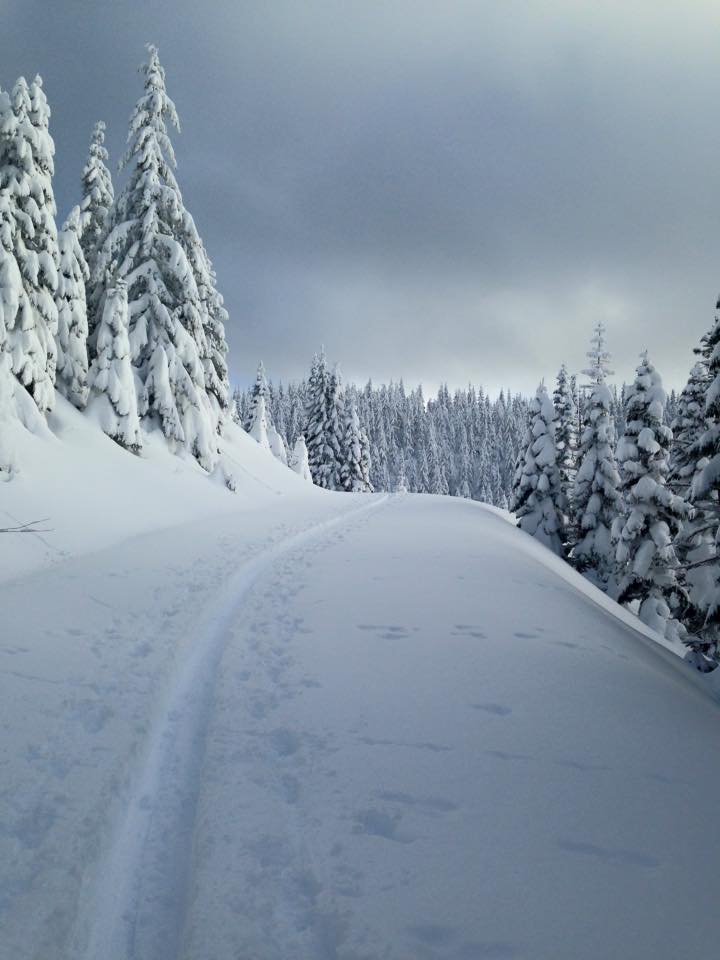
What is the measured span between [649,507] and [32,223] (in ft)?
78.9

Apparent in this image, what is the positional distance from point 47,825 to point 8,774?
2.28 ft

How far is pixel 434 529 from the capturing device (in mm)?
17781

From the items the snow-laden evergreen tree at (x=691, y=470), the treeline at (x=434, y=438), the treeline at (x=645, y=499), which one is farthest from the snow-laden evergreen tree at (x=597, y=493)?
the treeline at (x=434, y=438)

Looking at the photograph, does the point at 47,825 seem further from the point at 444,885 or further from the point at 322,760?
the point at 444,885

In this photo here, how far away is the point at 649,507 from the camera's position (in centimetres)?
1973

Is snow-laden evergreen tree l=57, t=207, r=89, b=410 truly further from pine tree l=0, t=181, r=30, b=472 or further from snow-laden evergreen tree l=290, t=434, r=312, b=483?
snow-laden evergreen tree l=290, t=434, r=312, b=483

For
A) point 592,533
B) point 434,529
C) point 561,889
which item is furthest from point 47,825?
point 592,533

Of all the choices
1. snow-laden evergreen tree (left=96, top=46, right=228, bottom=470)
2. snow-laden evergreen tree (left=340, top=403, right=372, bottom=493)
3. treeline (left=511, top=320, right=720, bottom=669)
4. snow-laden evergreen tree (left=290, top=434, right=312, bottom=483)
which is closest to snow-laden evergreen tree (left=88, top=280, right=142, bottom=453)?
snow-laden evergreen tree (left=96, top=46, right=228, bottom=470)

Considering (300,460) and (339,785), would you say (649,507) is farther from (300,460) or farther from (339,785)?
(300,460)

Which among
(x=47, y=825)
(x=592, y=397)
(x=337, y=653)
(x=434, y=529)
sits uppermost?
(x=592, y=397)

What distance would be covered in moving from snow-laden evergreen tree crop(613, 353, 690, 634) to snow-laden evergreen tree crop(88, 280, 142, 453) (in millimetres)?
19489

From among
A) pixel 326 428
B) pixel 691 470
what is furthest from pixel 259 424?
pixel 691 470

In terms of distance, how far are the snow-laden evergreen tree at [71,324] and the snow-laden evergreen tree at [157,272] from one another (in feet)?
8.03

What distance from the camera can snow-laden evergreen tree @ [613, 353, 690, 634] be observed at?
1953cm
